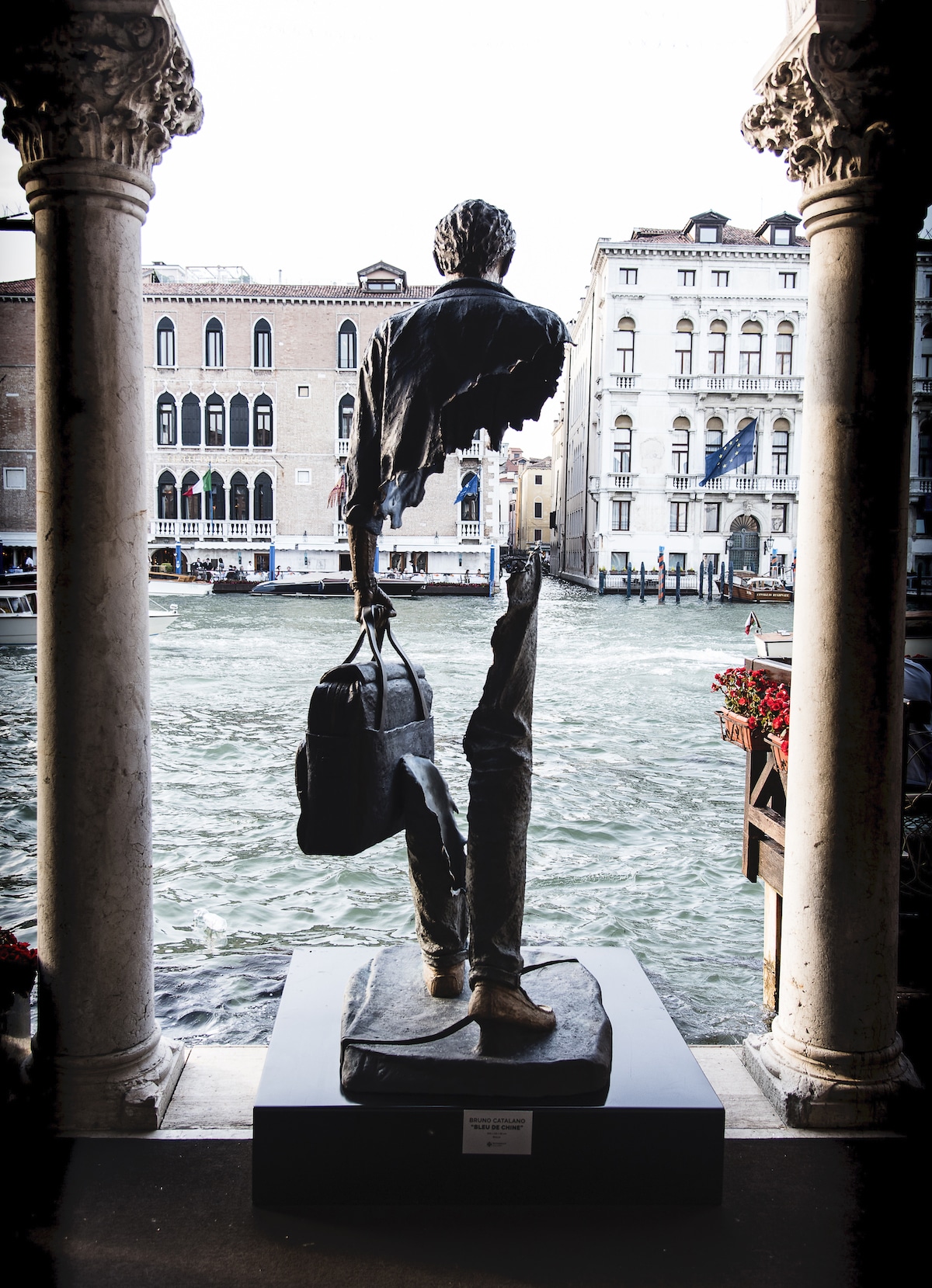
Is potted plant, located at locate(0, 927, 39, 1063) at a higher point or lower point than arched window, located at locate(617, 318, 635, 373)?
lower

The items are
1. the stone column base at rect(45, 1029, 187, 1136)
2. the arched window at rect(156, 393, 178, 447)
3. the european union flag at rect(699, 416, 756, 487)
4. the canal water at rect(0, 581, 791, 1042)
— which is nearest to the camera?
the stone column base at rect(45, 1029, 187, 1136)

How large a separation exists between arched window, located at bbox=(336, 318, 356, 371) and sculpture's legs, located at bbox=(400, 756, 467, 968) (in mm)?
30910

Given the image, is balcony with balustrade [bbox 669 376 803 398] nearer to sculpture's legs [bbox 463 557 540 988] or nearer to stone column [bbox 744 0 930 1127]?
→ stone column [bbox 744 0 930 1127]

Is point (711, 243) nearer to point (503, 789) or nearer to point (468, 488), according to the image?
point (468, 488)

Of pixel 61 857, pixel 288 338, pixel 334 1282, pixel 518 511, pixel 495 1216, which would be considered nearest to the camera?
pixel 334 1282

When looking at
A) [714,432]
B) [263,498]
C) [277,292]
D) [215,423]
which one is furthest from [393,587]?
[714,432]

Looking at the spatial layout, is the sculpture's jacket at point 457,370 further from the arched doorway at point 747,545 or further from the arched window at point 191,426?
the arched window at point 191,426

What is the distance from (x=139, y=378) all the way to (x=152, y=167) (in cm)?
45

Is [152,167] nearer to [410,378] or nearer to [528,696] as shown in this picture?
[410,378]

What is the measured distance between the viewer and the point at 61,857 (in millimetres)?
2188

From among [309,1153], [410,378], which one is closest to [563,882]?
[309,1153]

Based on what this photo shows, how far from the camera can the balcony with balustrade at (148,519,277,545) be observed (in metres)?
32.2

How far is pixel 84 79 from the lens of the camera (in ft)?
6.82

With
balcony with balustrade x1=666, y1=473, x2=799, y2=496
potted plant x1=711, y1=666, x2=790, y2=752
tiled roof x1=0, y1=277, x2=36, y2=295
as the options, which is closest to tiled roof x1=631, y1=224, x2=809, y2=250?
balcony with balustrade x1=666, y1=473, x2=799, y2=496
